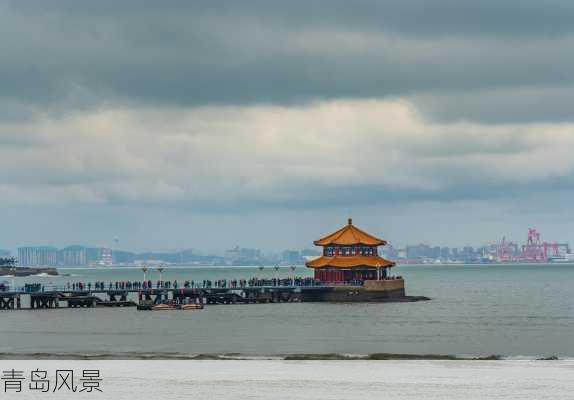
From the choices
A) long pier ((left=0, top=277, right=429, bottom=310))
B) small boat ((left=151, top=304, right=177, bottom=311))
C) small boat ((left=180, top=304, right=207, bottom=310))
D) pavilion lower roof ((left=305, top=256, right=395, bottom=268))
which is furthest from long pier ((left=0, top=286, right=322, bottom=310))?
pavilion lower roof ((left=305, top=256, right=395, bottom=268))

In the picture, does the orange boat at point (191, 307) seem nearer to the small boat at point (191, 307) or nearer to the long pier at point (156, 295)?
the small boat at point (191, 307)

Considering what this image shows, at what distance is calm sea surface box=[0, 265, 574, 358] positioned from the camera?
268 ft

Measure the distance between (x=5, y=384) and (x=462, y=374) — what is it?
72.5ft

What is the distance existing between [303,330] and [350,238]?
4249 centimetres

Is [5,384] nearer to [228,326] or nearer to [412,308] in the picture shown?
[228,326]

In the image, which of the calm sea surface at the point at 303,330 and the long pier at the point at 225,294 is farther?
the long pier at the point at 225,294

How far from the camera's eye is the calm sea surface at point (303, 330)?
8156 centimetres

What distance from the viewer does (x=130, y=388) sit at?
51719mm

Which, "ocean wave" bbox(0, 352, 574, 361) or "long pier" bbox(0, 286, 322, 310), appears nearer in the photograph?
"ocean wave" bbox(0, 352, 574, 361)

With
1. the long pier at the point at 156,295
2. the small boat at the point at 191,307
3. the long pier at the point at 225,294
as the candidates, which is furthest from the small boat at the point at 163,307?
the long pier at the point at 156,295

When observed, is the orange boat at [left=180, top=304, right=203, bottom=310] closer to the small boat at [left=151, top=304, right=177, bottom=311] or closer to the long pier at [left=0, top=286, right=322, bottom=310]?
the small boat at [left=151, top=304, right=177, bottom=311]

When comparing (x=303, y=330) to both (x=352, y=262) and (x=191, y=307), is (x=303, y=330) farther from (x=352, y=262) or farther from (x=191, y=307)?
(x=352, y=262)

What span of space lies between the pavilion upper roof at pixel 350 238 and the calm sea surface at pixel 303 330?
801 centimetres

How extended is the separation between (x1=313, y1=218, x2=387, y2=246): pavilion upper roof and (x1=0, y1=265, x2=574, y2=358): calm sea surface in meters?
8.01
